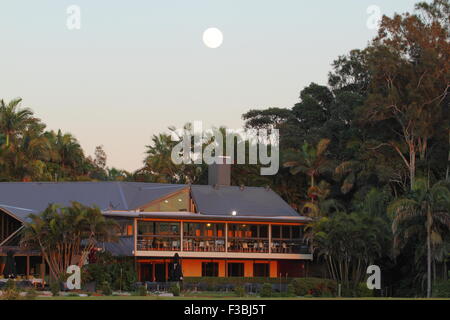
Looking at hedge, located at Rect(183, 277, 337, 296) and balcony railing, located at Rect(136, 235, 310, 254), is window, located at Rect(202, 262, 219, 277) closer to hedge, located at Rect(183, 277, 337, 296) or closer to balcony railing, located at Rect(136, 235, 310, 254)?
balcony railing, located at Rect(136, 235, 310, 254)

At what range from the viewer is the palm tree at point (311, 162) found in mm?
81562

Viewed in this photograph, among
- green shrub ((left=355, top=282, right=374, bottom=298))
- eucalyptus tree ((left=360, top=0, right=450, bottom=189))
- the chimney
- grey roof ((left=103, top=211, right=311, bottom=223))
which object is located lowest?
green shrub ((left=355, top=282, right=374, bottom=298))

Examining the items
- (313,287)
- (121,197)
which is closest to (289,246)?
(313,287)

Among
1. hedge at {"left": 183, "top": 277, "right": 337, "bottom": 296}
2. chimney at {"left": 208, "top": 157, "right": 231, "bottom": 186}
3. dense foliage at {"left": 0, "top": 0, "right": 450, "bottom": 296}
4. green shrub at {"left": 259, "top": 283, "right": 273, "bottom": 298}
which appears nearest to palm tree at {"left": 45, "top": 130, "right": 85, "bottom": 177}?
dense foliage at {"left": 0, "top": 0, "right": 450, "bottom": 296}

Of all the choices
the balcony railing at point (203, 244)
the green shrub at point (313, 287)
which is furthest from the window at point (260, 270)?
the green shrub at point (313, 287)

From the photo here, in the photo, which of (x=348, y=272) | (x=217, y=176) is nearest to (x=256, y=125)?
(x=217, y=176)

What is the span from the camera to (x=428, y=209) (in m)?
64.2

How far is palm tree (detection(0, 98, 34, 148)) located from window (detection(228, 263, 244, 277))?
77.2ft

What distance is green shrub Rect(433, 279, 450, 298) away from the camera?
2447 inches

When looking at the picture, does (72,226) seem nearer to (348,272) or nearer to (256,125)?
(348,272)

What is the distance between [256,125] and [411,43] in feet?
88.7

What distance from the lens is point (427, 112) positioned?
75.6 meters

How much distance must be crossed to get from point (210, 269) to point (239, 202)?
5492 millimetres

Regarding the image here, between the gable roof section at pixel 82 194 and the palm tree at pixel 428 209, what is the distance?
1621 centimetres
